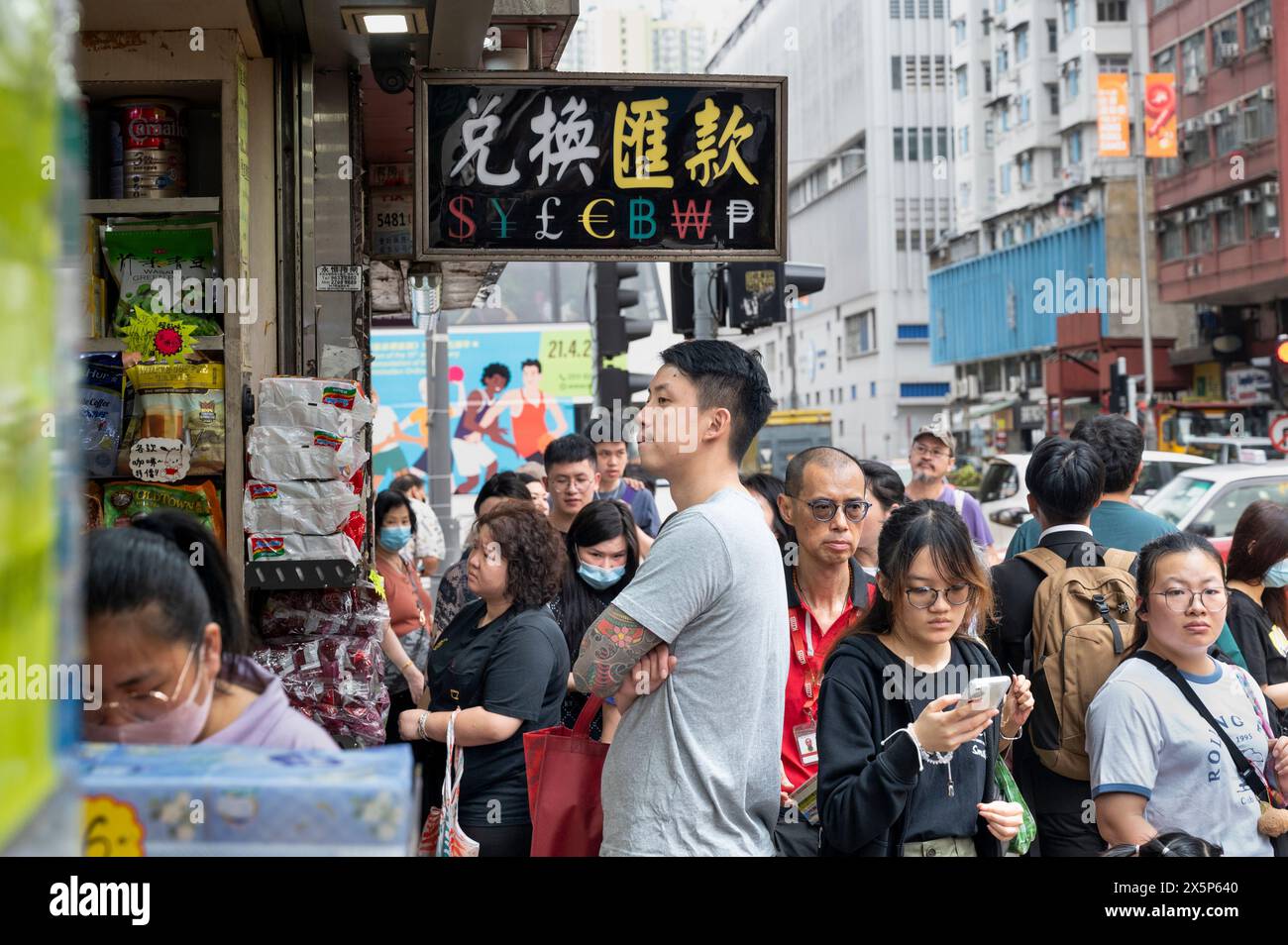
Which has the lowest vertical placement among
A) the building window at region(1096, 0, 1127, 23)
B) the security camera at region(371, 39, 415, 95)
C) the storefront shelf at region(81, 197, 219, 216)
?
the storefront shelf at region(81, 197, 219, 216)

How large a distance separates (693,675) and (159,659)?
3.95 ft

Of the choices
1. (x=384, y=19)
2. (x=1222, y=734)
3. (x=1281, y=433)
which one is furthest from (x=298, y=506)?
(x=1281, y=433)

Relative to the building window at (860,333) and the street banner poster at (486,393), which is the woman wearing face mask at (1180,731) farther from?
the building window at (860,333)

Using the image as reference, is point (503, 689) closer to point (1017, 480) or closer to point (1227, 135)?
point (1017, 480)

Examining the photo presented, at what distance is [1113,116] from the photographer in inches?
1672

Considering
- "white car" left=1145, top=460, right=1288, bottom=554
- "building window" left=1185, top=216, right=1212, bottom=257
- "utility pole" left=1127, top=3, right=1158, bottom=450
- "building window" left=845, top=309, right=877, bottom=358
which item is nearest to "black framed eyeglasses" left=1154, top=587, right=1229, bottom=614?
"white car" left=1145, top=460, right=1288, bottom=554

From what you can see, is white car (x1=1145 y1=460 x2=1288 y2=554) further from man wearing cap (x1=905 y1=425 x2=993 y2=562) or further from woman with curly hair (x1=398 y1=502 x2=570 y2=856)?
woman with curly hair (x1=398 y1=502 x2=570 y2=856)

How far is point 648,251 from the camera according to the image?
4.79m

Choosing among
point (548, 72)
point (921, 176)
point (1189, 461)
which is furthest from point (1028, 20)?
point (548, 72)

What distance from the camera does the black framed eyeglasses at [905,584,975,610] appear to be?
3.17m

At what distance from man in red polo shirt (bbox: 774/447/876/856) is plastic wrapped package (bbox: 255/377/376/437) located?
136cm

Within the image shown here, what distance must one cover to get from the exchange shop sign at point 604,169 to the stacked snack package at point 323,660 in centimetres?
123

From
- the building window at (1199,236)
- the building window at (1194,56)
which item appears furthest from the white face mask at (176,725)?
the building window at (1194,56)
